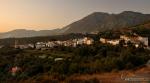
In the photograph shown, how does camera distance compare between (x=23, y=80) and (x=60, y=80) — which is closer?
(x=60, y=80)

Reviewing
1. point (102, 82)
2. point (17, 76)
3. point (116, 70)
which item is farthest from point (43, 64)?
point (102, 82)

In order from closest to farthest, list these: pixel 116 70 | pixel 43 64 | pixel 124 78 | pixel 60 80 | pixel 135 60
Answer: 1. pixel 124 78
2. pixel 60 80
3. pixel 116 70
4. pixel 135 60
5. pixel 43 64

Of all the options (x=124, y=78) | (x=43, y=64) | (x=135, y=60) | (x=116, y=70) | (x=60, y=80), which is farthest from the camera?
(x=43, y=64)

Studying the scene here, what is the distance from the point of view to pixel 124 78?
2678cm

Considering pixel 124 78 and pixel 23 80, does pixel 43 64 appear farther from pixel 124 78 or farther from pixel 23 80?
pixel 124 78

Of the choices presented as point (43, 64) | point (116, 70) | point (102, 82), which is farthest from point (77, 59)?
point (102, 82)

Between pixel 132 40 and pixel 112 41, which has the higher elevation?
pixel 132 40

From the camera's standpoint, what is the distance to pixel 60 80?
95.0 ft

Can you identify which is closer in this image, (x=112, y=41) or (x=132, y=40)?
(x=132, y=40)

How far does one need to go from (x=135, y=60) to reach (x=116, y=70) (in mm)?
3512

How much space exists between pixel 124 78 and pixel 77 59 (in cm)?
1148

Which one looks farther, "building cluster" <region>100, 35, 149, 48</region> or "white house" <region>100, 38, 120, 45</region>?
"white house" <region>100, 38, 120, 45</region>

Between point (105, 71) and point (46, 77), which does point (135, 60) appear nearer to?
point (105, 71)

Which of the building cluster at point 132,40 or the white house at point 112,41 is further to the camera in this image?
the white house at point 112,41
